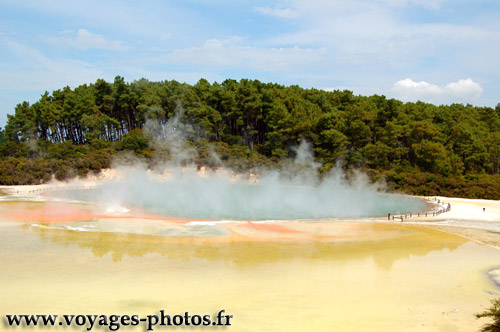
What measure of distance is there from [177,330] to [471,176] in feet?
140

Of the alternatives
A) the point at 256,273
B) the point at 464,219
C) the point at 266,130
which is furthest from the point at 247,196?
the point at 256,273

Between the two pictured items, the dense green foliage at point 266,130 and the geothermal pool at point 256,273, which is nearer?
the geothermal pool at point 256,273

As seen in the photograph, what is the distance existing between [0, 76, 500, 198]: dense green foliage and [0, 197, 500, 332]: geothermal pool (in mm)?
23727

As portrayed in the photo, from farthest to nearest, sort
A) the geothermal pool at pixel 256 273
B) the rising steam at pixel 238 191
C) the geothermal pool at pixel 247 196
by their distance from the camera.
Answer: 1. the rising steam at pixel 238 191
2. the geothermal pool at pixel 247 196
3. the geothermal pool at pixel 256 273

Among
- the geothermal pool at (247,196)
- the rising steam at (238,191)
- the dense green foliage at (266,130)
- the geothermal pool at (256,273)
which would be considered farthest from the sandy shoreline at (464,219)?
the dense green foliage at (266,130)

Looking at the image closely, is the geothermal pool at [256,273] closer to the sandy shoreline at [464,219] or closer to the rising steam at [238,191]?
the sandy shoreline at [464,219]

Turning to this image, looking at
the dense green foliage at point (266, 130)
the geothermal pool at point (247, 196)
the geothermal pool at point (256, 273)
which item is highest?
the dense green foliage at point (266, 130)

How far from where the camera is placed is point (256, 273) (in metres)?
16.5

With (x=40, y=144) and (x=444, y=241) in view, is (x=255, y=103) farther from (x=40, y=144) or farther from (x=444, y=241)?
(x=444, y=241)

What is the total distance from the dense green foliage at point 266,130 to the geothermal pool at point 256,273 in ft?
77.8

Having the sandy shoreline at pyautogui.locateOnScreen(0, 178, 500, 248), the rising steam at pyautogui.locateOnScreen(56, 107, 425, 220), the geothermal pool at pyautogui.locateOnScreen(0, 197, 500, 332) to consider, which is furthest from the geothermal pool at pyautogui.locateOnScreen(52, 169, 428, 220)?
the geothermal pool at pyautogui.locateOnScreen(0, 197, 500, 332)

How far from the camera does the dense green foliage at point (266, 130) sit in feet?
157

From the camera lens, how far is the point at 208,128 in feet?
197

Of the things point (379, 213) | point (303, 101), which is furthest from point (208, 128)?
point (379, 213)
